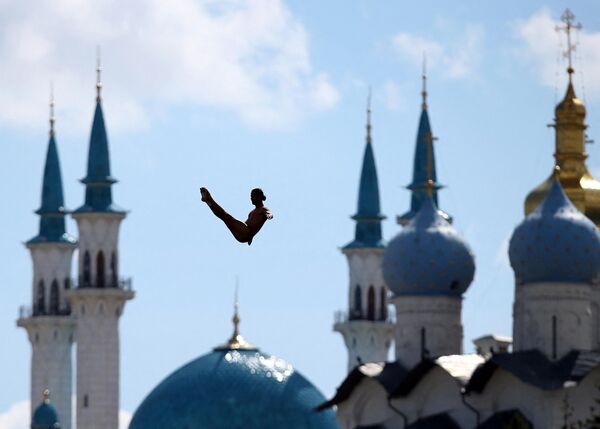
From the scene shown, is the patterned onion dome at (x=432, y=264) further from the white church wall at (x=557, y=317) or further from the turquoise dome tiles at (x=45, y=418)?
the turquoise dome tiles at (x=45, y=418)

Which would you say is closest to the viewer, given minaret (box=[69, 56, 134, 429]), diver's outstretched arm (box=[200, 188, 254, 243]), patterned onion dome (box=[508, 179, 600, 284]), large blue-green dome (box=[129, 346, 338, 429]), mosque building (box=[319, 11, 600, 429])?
diver's outstretched arm (box=[200, 188, 254, 243])

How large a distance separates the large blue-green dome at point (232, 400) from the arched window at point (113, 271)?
19.9ft

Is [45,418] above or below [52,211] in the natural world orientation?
below

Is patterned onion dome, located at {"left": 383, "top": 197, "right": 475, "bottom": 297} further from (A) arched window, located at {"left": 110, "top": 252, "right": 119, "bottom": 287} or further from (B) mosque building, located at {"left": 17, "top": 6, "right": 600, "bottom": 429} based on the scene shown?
(A) arched window, located at {"left": 110, "top": 252, "right": 119, "bottom": 287}

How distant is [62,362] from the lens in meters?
114

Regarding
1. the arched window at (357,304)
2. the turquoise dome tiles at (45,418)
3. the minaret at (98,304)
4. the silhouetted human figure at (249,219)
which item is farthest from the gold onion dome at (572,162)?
the silhouetted human figure at (249,219)

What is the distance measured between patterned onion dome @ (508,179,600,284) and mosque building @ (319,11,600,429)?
0.09 feet

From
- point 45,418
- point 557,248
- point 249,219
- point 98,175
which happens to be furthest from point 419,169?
Answer: point 249,219

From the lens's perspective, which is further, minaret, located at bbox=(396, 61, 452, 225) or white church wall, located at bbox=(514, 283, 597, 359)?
minaret, located at bbox=(396, 61, 452, 225)

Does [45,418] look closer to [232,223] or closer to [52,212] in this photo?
[52,212]

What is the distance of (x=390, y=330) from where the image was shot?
115 m

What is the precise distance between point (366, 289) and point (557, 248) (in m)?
32.2

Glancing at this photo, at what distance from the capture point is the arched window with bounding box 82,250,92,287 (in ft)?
357

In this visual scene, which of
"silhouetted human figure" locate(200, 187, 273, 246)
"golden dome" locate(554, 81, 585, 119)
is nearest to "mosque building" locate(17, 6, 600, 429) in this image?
"golden dome" locate(554, 81, 585, 119)
